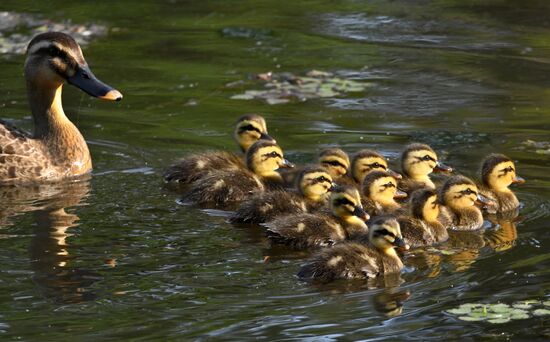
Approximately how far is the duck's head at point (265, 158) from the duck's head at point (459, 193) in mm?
1192

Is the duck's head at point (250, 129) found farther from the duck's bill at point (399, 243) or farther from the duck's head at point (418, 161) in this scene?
the duck's bill at point (399, 243)

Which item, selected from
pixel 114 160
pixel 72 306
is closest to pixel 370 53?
pixel 114 160

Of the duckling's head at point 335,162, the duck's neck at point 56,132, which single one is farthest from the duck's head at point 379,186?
the duck's neck at point 56,132

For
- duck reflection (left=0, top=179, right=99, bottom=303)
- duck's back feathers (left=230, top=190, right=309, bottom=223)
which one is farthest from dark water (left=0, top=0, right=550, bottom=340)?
duck's back feathers (left=230, top=190, right=309, bottom=223)

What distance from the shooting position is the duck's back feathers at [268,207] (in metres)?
8.65

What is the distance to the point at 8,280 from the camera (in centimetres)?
738

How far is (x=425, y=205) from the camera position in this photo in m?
8.56

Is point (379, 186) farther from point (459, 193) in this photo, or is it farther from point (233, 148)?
point (233, 148)

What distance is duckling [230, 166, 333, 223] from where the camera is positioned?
28.4 ft

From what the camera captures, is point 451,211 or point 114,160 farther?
point 114,160

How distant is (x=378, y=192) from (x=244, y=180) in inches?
37.6

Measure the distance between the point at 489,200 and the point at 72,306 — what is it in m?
3.29

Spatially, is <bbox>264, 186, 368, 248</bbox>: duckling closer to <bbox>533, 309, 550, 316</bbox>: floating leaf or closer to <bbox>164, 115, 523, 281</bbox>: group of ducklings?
<bbox>164, 115, 523, 281</bbox>: group of ducklings

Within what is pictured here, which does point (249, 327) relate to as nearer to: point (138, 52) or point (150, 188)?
point (150, 188)
